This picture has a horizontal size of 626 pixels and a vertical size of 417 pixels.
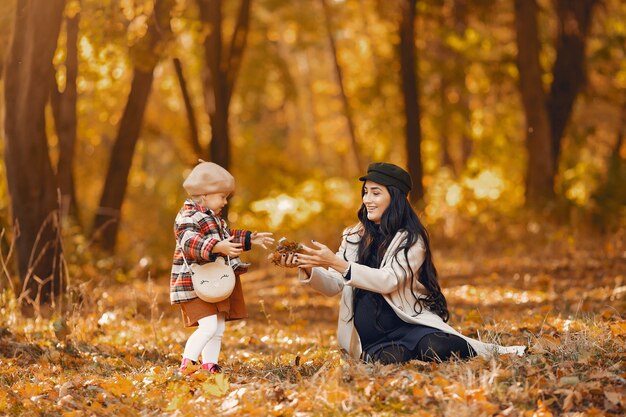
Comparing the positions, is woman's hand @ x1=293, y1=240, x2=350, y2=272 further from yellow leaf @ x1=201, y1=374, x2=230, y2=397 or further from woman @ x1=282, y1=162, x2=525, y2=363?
yellow leaf @ x1=201, y1=374, x2=230, y2=397

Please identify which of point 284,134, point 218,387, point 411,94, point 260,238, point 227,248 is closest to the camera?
point 218,387

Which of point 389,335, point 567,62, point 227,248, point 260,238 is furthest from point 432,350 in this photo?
point 567,62

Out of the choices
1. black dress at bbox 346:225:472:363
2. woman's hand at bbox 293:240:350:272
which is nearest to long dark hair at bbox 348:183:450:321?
black dress at bbox 346:225:472:363

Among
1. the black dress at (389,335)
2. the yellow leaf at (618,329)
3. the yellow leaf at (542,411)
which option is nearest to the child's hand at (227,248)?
the black dress at (389,335)

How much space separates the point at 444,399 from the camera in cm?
532

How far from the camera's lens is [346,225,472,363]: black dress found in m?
6.39

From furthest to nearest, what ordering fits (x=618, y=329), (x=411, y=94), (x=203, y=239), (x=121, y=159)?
1. (x=411, y=94)
2. (x=121, y=159)
3. (x=618, y=329)
4. (x=203, y=239)

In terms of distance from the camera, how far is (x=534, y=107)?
18.2 meters

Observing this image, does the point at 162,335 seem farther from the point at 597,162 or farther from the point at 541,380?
the point at 597,162

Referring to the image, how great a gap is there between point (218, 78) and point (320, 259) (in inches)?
481

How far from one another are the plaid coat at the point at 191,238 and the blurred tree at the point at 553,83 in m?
12.0

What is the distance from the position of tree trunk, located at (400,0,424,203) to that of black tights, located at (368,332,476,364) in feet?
43.7

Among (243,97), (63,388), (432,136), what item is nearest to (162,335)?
(63,388)

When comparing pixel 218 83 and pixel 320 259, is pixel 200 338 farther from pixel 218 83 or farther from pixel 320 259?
pixel 218 83
